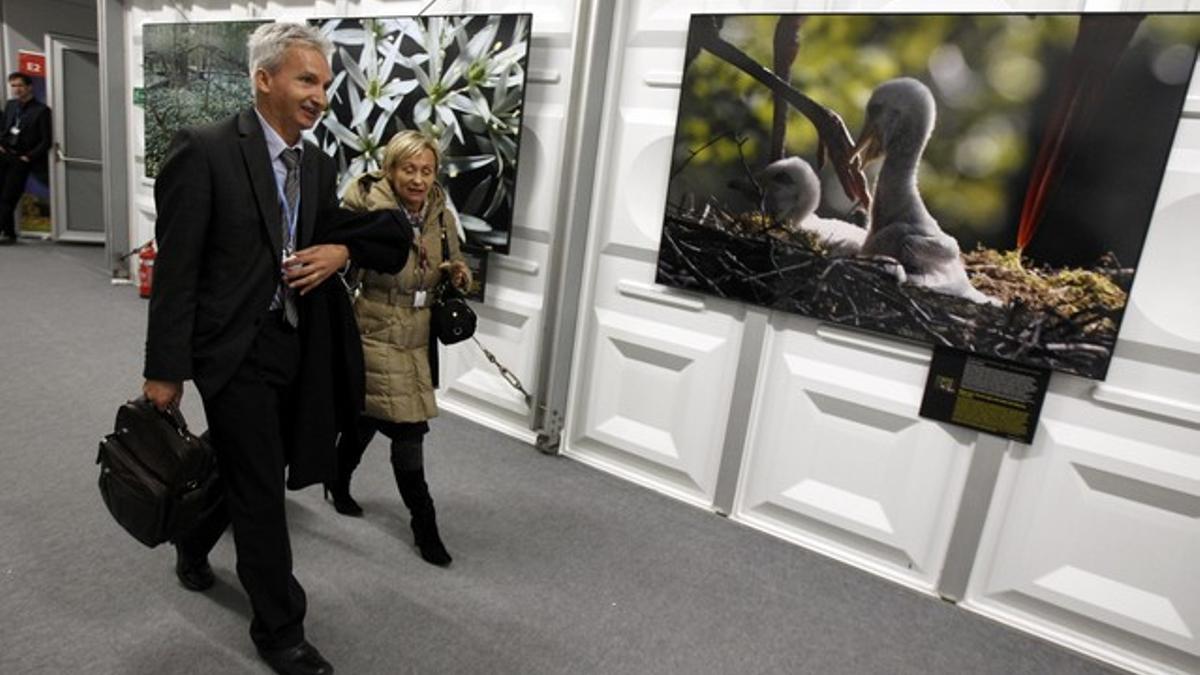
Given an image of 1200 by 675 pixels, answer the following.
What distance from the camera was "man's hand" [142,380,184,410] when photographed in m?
1.54

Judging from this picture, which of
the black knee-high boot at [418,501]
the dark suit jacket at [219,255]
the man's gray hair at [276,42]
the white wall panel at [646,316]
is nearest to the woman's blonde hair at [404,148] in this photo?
the dark suit jacket at [219,255]

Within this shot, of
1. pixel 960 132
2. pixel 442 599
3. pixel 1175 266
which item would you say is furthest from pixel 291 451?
pixel 1175 266

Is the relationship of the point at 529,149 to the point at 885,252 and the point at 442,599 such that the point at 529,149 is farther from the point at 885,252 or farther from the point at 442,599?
the point at 442,599

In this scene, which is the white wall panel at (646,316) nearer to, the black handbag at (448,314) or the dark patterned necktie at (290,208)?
the black handbag at (448,314)

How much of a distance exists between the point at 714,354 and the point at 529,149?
1.32 metres

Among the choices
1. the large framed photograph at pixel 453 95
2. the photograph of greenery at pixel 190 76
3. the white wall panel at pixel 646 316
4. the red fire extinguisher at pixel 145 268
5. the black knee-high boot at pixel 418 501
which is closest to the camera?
the black knee-high boot at pixel 418 501

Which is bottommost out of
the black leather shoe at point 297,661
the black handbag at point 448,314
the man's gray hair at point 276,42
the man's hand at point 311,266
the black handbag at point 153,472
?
the black leather shoe at point 297,661

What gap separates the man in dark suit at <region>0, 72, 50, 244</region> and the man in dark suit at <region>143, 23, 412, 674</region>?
6.90 m

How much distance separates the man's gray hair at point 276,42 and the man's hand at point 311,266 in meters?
0.40

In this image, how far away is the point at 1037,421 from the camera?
2279mm

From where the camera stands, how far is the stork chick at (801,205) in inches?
98.7

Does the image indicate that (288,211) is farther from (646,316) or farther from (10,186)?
(10,186)

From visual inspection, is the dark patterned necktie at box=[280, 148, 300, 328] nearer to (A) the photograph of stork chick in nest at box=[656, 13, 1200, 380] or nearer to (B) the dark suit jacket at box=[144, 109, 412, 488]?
(B) the dark suit jacket at box=[144, 109, 412, 488]

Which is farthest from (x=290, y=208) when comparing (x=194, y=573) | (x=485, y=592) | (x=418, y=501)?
(x=485, y=592)
